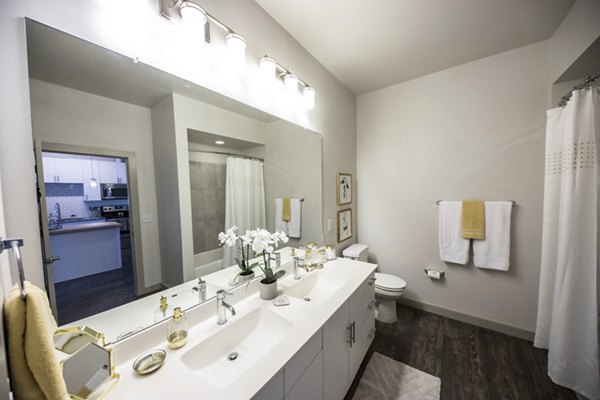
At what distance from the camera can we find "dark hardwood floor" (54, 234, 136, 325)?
2.56ft

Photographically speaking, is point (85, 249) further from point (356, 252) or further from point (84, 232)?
point (356, 252)

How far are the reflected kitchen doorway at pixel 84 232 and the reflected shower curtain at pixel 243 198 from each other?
0.49 meters

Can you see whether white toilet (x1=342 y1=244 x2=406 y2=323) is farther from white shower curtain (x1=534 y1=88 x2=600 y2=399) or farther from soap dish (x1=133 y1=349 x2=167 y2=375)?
soap dish (x1=133 y1=349 x2=167 y2=375)

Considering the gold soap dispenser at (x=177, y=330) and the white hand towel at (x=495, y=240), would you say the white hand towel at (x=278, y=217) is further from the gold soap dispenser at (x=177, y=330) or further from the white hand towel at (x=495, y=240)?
the white hand towel at (x=495, y=240)

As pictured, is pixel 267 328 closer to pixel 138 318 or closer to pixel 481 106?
pixel 138 318

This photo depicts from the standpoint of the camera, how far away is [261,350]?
3.42 feet

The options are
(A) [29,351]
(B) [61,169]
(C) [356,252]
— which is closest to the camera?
(A) [29,351]

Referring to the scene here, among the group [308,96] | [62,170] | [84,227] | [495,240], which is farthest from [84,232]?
[495,240]

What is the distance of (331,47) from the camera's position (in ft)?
6.04

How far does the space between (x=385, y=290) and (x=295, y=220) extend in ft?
3.80

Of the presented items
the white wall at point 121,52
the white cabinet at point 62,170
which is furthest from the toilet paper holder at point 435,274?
the white cabinet at point 62,170

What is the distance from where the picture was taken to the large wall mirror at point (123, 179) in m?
0.74

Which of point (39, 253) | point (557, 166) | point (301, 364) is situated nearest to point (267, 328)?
point (301, 364)

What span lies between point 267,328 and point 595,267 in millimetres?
2044
